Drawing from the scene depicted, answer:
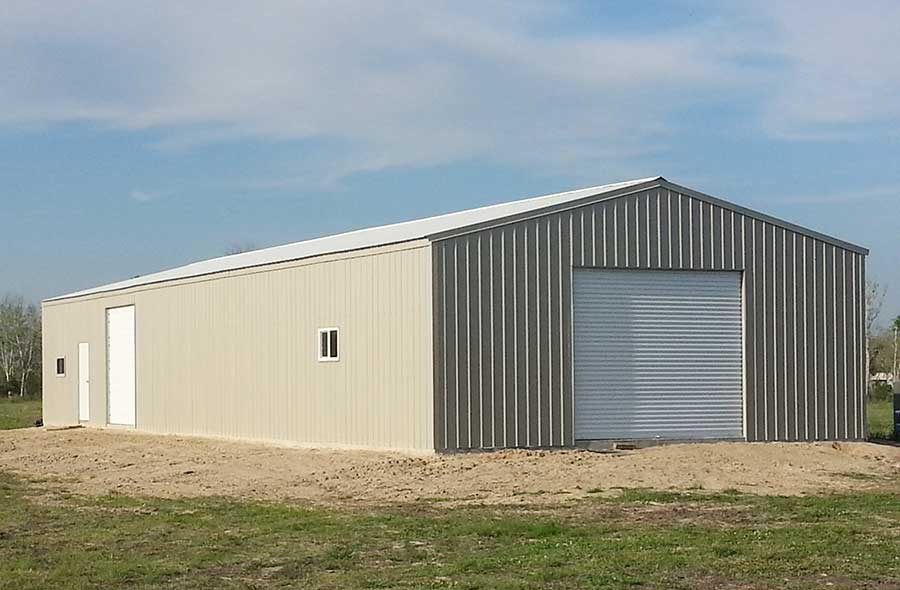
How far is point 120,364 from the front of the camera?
35.3 meters

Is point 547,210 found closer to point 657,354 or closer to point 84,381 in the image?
point 657,354

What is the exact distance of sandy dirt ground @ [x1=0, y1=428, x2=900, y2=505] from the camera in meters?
18.6

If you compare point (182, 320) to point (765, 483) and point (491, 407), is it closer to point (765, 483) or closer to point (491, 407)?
point (491, 407)

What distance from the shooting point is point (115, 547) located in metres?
13.6

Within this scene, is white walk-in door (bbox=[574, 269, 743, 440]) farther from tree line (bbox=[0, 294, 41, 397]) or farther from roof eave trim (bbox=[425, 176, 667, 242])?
tree line (bbox=[0, 294, 41, 397])

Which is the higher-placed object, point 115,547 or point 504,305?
point 504,305

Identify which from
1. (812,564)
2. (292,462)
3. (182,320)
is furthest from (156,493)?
(182,320)

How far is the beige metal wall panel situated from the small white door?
865 millimetres

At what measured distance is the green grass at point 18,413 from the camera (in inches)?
1767

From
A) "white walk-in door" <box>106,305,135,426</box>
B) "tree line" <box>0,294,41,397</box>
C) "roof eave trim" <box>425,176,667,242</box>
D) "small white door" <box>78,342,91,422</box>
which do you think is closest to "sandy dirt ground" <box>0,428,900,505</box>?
"roof eave trim" <box>425,176,667,242</box>

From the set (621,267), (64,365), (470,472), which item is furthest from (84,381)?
(470,472)

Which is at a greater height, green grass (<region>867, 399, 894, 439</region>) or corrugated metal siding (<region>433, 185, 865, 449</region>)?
corrugated metal siding (<region>433, 185, 865, 449</region>)

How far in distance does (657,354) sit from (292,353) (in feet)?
23.9

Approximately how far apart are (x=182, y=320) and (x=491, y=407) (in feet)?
37.7
